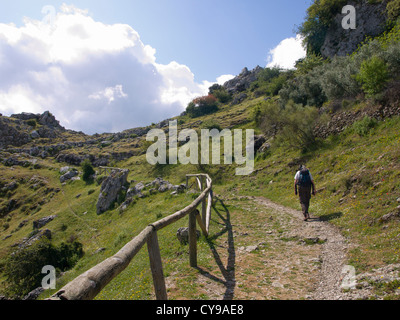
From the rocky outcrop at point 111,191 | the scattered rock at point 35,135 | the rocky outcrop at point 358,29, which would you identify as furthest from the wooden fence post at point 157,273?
the scattered rock at point 35,135

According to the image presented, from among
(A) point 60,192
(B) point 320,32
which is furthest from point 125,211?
(B) point 320,32

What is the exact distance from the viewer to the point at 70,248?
66.7 ft

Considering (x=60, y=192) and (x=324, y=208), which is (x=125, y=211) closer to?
(x=324, y=208)

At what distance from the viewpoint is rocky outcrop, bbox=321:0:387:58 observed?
129 feet

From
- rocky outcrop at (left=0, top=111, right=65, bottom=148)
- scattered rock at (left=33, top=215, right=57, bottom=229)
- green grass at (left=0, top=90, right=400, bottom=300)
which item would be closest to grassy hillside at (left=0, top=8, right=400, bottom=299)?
green grass at (left=0, top=90, right=400, bottom=300)

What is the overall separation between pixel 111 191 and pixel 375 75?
111ft

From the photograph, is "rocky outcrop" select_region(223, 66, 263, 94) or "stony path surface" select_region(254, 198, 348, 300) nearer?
"stony path surface" select_region(254, 198, 348, 300)

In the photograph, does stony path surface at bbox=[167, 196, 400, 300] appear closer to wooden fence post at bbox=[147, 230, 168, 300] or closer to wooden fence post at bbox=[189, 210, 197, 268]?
wooden fence post at bbox=[189, 210, 197, 268]

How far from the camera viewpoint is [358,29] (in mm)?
43031

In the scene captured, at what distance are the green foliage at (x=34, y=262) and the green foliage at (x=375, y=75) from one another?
30.1 meters

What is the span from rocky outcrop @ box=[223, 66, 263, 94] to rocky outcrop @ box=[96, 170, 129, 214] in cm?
10290

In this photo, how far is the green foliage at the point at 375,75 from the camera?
18.3 meters

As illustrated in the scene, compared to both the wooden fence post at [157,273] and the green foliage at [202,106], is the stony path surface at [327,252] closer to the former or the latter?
the wooden fence post at [157,273]
